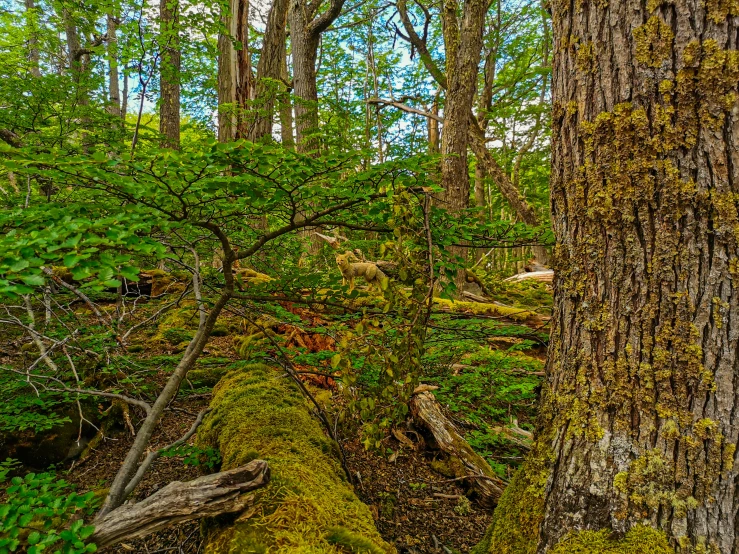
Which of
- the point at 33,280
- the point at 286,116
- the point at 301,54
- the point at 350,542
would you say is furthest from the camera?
the point at 301,54

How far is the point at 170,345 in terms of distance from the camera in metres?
4.94

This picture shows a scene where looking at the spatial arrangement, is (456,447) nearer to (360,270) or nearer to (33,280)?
(360,270)

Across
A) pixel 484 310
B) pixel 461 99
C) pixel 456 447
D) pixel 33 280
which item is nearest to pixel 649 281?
pixel 33 280

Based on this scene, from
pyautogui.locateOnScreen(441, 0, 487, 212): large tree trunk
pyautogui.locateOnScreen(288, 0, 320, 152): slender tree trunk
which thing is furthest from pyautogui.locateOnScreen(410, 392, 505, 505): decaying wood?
pyautogui.locateOnScreen(288, 0, 320, 152): slender tree trunk

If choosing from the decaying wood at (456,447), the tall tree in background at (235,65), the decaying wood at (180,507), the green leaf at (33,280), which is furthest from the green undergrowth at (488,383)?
the tall tree in background at (235,65)

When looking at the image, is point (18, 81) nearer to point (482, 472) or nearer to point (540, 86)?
point (482, 472)

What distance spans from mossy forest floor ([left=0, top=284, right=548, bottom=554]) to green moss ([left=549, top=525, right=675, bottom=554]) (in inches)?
33.5

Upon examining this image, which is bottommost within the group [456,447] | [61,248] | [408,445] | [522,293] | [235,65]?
[408,445]

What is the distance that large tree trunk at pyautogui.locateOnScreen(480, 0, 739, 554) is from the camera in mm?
1209

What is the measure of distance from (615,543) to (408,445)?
237 cm

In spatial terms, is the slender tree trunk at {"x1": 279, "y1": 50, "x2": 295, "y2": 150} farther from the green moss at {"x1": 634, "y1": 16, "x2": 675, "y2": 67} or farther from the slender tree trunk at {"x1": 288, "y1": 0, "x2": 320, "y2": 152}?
the green moss at {"x1": 634, "y1": 16, "x2": 675, "y2": 67}

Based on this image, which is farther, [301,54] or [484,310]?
[301,54]

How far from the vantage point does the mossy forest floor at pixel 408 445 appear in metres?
2.45

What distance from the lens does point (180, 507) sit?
1.52 m
